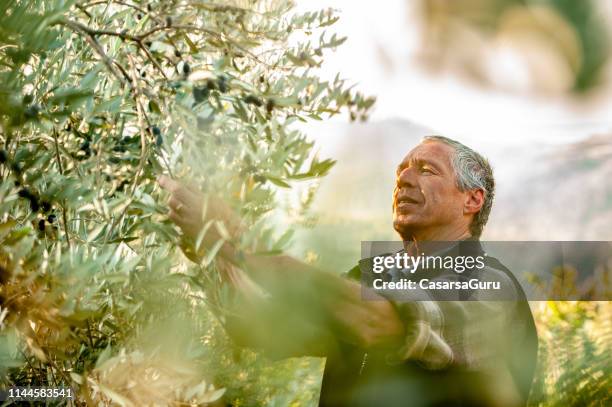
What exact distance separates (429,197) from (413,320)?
61cm

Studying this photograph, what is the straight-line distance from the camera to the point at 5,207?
3.77ft

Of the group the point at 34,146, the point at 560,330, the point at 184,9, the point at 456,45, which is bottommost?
the point at 560,330

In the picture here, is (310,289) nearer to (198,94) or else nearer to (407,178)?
(198,94)

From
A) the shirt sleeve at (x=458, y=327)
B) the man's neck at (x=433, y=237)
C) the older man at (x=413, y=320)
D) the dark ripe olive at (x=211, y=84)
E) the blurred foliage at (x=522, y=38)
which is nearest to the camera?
the dark ripe olive at (x=211, y=84)

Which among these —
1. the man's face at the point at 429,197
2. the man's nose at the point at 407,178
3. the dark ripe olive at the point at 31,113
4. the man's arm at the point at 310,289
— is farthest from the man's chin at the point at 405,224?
the dark ripe olive at the point at 31,113

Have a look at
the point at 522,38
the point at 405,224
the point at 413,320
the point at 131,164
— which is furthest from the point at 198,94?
the point at 522,38

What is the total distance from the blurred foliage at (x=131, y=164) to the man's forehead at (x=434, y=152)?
50cm

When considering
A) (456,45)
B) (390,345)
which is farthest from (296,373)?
(390,345)

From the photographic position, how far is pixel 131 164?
1.57 meters

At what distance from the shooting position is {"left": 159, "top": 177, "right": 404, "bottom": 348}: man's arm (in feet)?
3.83

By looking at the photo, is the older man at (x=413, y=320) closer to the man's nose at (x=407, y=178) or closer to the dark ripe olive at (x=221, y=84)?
the man's nose at (x=407, y=178)

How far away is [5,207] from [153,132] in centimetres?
26

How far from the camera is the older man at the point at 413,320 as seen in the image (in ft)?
4.99

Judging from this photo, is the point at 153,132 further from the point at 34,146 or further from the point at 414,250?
the point at 414,250
